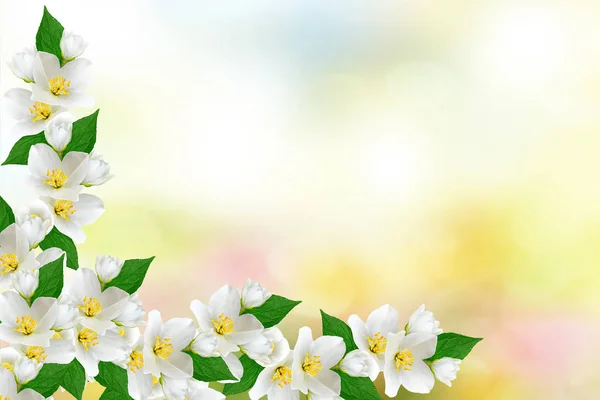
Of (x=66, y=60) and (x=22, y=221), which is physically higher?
Answer: (x=66, y=60)

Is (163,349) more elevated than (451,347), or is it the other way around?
(451,347)

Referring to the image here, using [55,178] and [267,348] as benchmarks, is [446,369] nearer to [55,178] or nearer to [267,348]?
[267,348]

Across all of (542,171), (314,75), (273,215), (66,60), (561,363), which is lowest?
(66,60)

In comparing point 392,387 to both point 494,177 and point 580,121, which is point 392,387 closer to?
point 494,177

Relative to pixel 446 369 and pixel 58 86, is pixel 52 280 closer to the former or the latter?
pixel 58 86

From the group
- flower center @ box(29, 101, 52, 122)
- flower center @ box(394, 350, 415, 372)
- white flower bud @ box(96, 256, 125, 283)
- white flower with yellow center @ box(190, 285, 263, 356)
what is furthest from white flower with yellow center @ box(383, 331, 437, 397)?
flower center @ box(29, 101, 52, 122)

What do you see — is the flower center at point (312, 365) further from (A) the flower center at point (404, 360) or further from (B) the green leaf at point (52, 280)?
(B) the green leaf at point (52, 280)

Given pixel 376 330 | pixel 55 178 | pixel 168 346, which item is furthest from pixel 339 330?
pixel 55 178

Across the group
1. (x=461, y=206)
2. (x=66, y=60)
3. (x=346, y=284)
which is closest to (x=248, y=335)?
(x=66, y=60)
